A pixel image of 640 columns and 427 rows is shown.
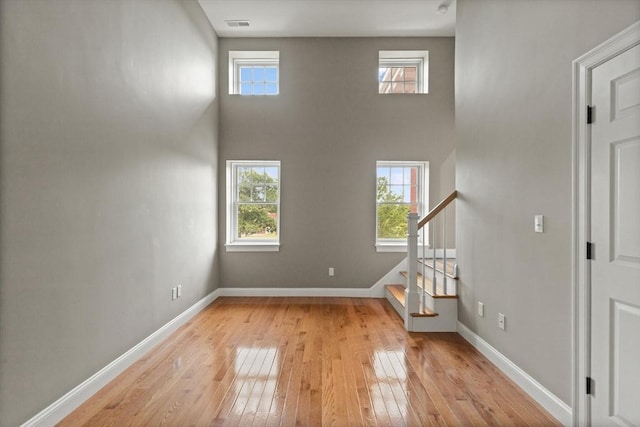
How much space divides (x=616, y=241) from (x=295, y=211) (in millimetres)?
3964

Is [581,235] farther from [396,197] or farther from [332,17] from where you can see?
[332,17]

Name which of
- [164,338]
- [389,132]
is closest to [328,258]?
[389,132]

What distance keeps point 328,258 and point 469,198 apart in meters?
2.38

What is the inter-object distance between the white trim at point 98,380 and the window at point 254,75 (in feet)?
11.3

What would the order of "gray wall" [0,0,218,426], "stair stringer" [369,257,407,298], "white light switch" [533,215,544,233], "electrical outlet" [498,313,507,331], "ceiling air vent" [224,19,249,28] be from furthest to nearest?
1. "stair stringer" [369,257,407,298]
2. "ceiling air vent" [224,19,249,28]
3. "electrical outlet" [498,313,507,331]
4. "white light switch" [533,215,544,233]
5. "gray wall" [0,0,218,426]

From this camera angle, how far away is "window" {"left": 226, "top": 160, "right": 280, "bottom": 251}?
5.37 metres

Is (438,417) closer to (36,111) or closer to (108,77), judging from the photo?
(36,111)

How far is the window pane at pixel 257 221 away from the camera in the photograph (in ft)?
17.7

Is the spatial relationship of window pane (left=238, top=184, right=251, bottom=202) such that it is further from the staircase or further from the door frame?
the door frame

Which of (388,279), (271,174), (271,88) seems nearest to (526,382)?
(388,279)

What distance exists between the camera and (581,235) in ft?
6.46

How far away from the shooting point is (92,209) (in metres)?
2.41

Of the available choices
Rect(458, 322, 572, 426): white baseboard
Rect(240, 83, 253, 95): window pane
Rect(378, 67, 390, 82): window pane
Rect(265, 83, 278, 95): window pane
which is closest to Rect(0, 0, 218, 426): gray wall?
Rect(240, 83, 253, 95): window pane

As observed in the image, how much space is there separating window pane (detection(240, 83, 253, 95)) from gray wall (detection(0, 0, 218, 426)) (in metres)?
1.56
